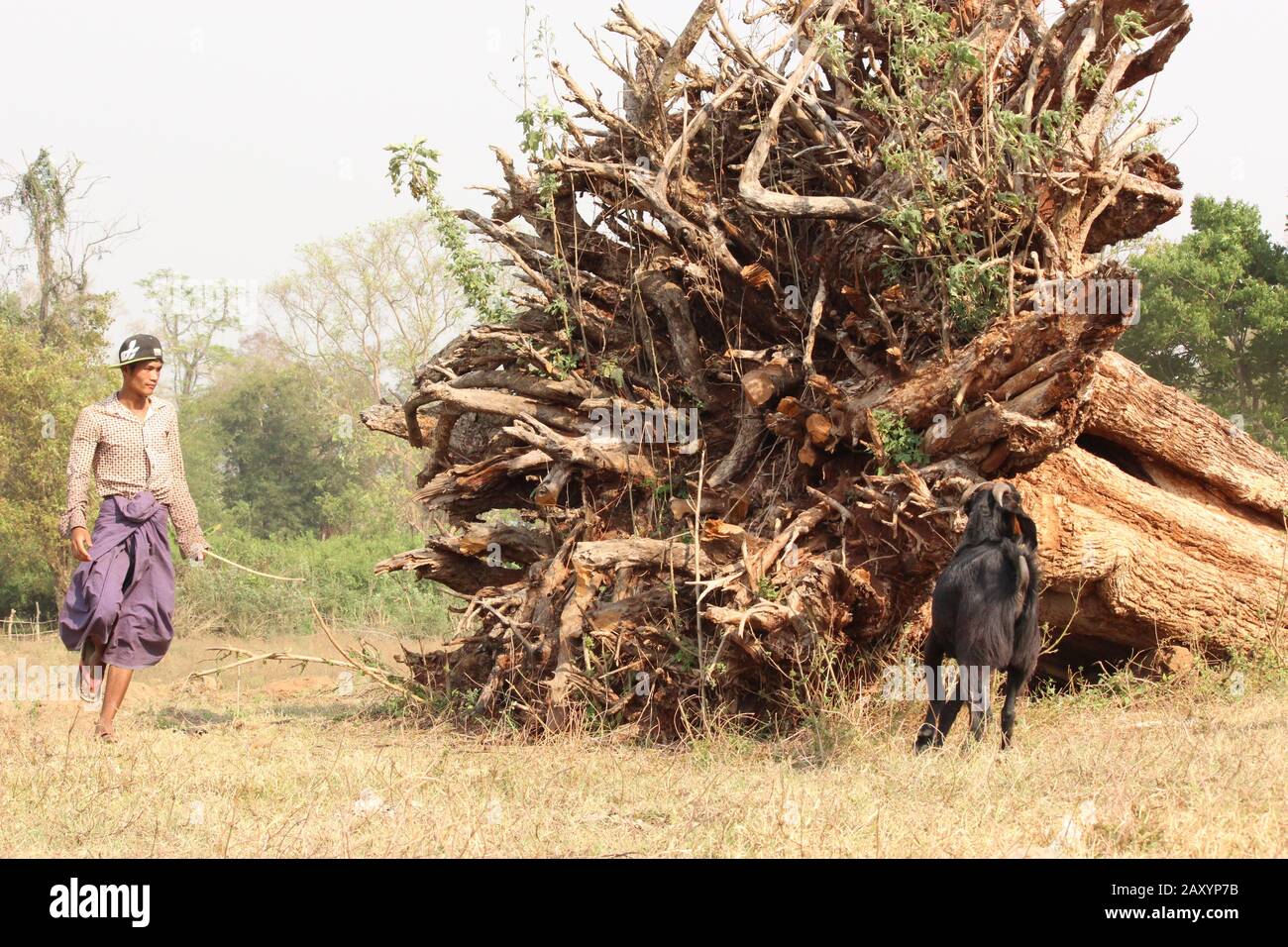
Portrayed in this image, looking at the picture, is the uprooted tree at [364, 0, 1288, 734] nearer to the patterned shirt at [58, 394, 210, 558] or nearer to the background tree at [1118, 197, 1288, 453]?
the patterned shirt at [58, 394, 210, 558]

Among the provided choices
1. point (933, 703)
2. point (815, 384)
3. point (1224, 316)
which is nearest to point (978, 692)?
point (933, 703)

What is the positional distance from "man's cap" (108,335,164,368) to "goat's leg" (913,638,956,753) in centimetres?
460

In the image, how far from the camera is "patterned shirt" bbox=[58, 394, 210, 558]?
6883mm

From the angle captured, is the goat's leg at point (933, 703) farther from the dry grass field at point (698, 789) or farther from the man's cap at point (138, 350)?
the man's cap at point (138, 350)

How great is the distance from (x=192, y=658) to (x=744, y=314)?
896cm

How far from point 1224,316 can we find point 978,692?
44.6 ft

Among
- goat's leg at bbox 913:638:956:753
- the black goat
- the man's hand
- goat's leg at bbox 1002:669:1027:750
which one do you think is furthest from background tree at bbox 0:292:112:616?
goat's leg at bbox 1002:669:1027:750

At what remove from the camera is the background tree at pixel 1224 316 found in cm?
1730

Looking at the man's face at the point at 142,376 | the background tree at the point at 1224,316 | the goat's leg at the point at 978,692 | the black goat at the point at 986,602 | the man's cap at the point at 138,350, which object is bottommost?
the goat's leg at the point at 978,692

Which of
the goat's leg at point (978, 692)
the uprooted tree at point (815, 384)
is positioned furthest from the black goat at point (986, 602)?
the uprooted tree at point (815, 384)

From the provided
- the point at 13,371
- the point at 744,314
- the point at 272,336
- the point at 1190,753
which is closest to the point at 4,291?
the point at 13,371

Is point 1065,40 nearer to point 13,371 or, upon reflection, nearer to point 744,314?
point 744,314

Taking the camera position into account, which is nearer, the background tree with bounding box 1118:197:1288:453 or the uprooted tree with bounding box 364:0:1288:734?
the uprooted tree with bounding box 364:0:1288:734

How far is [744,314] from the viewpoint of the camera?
27.8ft
